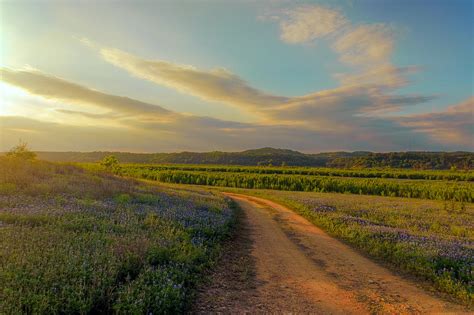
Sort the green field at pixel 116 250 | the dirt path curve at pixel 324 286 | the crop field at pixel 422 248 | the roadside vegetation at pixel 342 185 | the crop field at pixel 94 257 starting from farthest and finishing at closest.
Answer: the roadside vegetation at pixel 342 185, the crop field at pixel 422 248, the dirt path curve at pixel 324 286, the green field at pixel 116 250, the crop field at pixel 94 257

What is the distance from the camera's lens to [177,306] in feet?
20.7

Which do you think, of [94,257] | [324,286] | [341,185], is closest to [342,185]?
[341,185]

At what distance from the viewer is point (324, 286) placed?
27.7ft

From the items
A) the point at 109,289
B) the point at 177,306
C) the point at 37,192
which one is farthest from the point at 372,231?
the point at 37,192

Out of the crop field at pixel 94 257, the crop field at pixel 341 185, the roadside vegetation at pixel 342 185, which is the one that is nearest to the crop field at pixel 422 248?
the crop field at pixel 94 257

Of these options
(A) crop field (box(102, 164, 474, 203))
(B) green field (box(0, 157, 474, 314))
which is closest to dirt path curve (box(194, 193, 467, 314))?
(B) green field (box(0, 157, 474, 314))

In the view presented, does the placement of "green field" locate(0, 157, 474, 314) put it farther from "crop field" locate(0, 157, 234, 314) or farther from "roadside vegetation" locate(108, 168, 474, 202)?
"roadside vegetation" locate(108, 168, 474, 202)

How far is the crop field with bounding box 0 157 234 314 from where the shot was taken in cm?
564

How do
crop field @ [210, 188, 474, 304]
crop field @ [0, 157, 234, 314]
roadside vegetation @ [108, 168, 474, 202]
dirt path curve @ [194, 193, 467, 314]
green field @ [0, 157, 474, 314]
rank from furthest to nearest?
roadside vegetation @ [108, 168, 474, 202], crop field @ [210, 188, 474, 304], dirt path curve @ [194, 193, 467, 314], green field @ [0, 157, 474, 314], crop field @ [0, 157, 234, 314]

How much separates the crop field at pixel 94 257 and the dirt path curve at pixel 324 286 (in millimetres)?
1498

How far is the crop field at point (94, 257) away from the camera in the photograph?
5641 mm

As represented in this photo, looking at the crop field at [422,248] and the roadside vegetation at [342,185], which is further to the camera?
the roadside vegetation at [342,185]

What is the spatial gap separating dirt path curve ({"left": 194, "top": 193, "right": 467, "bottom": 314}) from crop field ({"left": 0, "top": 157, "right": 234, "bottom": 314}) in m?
1.50

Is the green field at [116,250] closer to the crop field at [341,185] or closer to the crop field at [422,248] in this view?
the crop field at [422,248]
